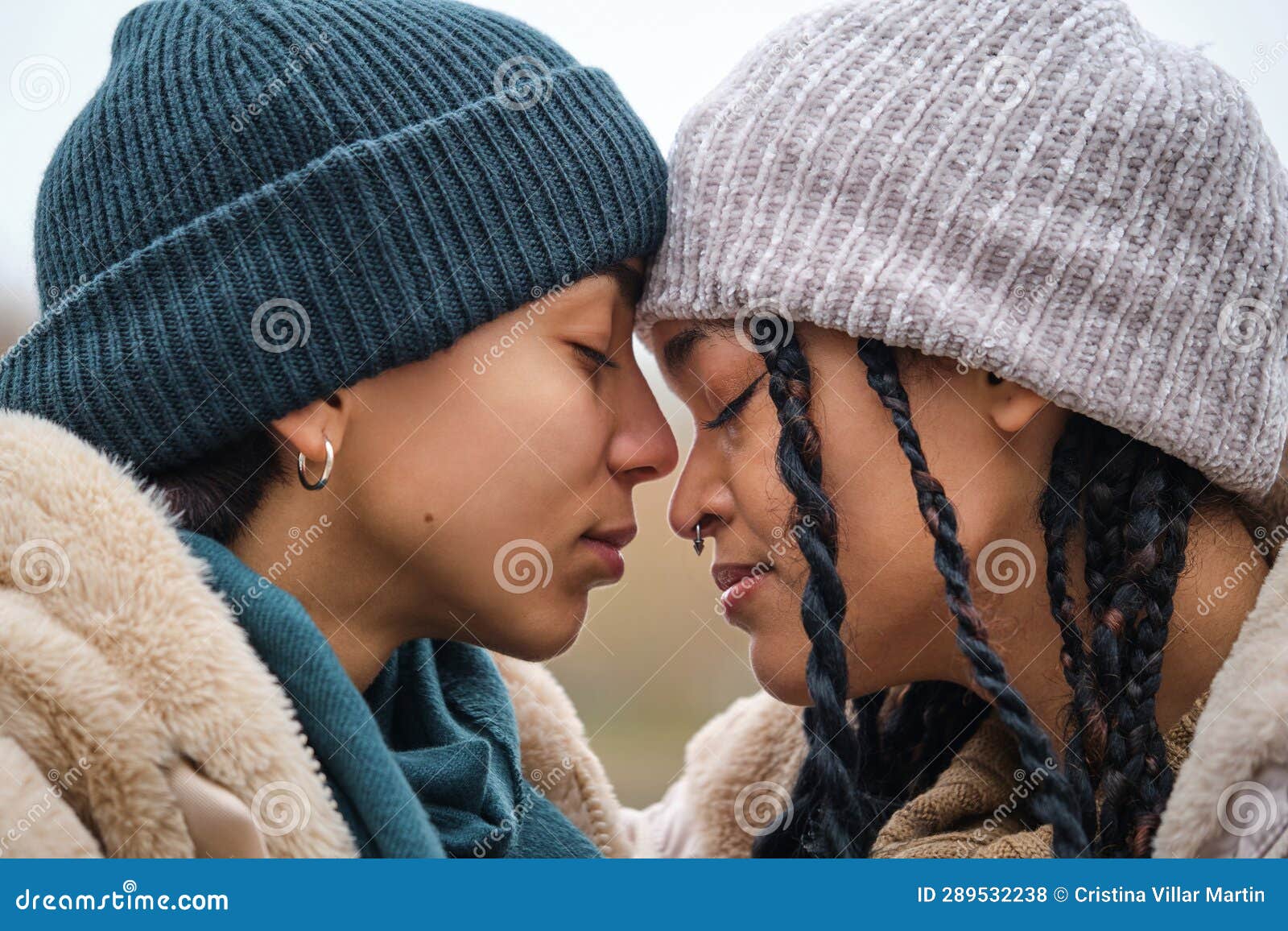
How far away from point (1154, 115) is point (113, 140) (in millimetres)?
1449

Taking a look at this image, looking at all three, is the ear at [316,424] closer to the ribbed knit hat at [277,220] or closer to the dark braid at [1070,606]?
the ribbed knit hat at [277,220]

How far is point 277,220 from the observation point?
1.58m

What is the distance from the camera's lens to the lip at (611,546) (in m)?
1.84

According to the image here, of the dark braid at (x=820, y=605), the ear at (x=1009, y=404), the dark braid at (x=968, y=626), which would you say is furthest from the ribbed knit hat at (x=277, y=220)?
the ear at (x=1009, y=404)

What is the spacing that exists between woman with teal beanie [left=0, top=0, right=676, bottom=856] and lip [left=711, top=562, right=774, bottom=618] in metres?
0.20

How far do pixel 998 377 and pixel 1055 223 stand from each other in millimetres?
230

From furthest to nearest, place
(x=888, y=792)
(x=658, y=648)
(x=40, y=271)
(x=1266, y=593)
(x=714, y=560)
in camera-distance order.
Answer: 1. (x=658, y=648)
2. (x=888, y=792)
3. (x=714, y=560)
4. (x=40, y=271)
5. (x=1266, y=593)

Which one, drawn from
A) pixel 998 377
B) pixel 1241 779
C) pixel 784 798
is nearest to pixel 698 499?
pixel 998 377

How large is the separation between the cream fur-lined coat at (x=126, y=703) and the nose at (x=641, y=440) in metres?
0.67

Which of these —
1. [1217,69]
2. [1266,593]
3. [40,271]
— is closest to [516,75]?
[40,271]

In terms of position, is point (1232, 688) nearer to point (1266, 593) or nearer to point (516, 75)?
point (1266, 593)

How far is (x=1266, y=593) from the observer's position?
1.52 m

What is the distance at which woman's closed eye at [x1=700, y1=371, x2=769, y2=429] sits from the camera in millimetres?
1829

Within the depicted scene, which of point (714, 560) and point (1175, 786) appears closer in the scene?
point (1175, 786)
